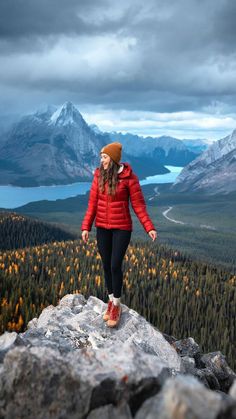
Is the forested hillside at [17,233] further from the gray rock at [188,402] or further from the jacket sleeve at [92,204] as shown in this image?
the gray rock at [188,402]

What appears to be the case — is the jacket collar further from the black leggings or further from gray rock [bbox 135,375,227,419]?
gray rock [bbox 135,375,227,419]

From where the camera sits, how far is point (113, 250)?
1108 cm

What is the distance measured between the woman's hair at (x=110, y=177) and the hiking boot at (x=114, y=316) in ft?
10.2

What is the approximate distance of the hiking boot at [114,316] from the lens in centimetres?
1162

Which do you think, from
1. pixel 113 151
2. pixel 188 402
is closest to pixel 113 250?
pixel 113 151

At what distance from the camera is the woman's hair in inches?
426

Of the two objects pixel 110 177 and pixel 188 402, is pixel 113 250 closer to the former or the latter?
pixel 110 177

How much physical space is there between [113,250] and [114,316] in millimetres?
1894

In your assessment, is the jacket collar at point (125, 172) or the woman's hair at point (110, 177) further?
the jacket collar at point (125, 172)

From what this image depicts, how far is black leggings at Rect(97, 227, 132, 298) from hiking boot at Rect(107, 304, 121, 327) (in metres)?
0.47

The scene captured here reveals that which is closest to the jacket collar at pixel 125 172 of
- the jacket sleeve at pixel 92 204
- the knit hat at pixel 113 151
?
the knit hat at pixel 113 151

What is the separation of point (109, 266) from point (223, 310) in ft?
39.2

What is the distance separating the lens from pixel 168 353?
34.7ft

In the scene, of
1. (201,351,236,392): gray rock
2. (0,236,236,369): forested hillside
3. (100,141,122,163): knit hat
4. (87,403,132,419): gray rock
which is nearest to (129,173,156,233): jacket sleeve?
(100,141,122,163): knit hat
